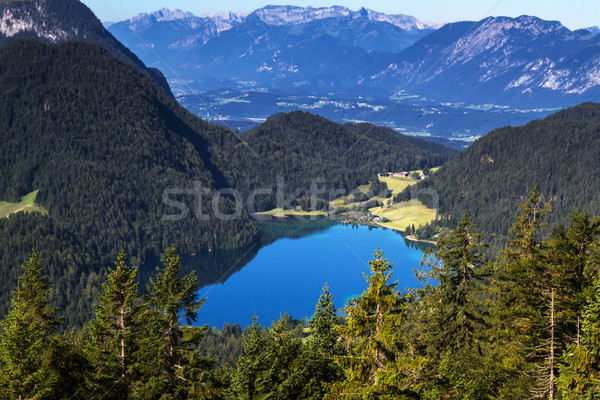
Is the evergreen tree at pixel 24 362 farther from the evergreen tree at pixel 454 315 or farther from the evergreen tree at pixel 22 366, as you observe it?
the evergreen tree at pixel 454 315

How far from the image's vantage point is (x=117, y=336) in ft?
107

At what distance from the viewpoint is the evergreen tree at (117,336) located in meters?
32.2

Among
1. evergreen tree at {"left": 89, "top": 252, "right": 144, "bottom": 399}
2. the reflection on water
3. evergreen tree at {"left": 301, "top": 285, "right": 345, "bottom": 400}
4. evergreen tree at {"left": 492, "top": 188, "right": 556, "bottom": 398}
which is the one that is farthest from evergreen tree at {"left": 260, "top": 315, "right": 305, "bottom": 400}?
the reflection on water

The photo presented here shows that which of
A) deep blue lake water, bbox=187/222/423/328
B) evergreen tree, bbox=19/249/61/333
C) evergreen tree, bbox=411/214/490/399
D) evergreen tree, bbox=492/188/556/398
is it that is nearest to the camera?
evergreen tree, bbox=492/188/556/398

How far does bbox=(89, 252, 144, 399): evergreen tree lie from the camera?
32219mm

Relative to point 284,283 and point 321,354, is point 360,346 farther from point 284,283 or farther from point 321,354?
point 284,283

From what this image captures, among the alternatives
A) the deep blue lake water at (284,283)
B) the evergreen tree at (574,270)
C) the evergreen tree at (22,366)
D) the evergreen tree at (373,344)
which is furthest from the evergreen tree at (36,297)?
the deep blue lake water at (284,283)

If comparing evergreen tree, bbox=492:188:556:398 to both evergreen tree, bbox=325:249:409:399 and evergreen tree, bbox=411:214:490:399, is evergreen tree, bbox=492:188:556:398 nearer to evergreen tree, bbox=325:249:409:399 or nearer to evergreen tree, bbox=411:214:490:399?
evergreen tree, bbox=411:214:490:399

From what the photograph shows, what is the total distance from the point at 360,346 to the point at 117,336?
14438mm

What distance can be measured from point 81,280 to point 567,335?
538ft

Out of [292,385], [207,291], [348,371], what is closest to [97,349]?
[292,385]

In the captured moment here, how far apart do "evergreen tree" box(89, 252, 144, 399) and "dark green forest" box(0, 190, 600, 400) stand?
0.22ft

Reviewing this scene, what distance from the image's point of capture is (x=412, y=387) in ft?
85.2

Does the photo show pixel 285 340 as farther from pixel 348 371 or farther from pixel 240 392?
pixel 348 371
